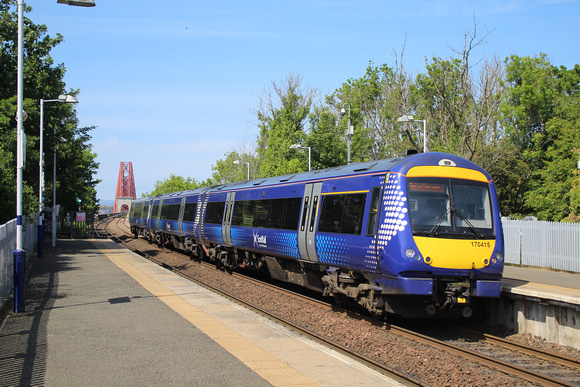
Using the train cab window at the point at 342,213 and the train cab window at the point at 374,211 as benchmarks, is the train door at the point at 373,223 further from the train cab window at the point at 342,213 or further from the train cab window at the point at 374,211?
the train cab window at the point at 342,213

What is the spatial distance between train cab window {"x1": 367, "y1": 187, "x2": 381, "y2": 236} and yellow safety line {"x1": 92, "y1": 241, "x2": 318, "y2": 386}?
10.3 feet

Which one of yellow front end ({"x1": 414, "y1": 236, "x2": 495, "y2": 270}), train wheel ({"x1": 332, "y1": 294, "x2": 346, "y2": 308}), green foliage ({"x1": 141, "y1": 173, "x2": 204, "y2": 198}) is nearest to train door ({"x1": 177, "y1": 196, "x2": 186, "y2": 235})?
train wheel ({"x1": 332, "y1": 294, "x2": 346, "y2": 308})

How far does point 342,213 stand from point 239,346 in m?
4.00

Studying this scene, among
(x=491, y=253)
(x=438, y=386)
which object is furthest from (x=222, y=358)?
(x=491, y=253)

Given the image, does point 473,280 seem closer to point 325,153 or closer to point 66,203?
point 325,153

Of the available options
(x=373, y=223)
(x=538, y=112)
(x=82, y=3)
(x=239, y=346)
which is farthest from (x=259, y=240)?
(x=538, y=112)

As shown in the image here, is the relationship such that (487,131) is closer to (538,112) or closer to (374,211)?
(538,112)

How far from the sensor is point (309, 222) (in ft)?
42.2

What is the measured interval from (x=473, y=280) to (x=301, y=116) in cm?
3631

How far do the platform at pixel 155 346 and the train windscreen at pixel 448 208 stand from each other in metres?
2.94

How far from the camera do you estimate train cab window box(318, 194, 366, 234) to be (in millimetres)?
10766

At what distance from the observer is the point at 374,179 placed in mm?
10469

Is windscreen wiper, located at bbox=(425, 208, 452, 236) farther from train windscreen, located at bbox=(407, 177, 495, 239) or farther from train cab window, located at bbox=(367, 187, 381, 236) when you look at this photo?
train cab window, located at bbox=(367, 187, 381, 236)

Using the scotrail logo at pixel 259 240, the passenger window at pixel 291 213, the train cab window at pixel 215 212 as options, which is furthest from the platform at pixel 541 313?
the train cab window at pixel 215 212
